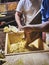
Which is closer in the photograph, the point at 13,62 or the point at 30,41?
the point at 13,62

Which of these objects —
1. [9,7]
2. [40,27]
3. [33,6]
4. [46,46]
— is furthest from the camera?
[9,7]

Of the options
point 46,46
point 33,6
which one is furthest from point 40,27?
point 33,6

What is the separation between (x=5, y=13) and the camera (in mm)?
2775

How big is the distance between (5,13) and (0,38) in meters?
1.20

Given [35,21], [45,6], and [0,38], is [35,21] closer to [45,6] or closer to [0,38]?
[45,6]

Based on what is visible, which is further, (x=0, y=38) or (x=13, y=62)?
(x=0, y=38)

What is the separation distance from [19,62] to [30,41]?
472mm

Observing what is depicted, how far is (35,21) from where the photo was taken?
158cm

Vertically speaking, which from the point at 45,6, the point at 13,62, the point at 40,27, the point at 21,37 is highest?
the point at 45,6

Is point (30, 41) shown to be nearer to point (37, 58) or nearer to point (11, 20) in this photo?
point (37, 58)

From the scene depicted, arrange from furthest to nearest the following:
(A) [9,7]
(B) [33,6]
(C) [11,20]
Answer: (A) [9,7]
(C) [11,20]
(B) [33,6]

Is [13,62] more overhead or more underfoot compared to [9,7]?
more underfoot

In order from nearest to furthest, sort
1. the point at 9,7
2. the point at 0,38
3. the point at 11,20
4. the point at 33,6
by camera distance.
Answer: the point at 0,38 → the point at 33,6 → the point at 11,20 → the point at 9,7

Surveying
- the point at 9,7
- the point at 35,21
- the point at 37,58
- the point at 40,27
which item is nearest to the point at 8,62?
the point at 37,58
